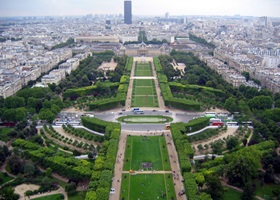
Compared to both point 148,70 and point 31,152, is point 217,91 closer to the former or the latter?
point 148,70

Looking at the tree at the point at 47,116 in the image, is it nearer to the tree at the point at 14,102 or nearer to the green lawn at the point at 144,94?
the tree at the point at 14,102

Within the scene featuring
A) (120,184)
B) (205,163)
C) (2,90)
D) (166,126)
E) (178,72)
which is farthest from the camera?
(178,72)

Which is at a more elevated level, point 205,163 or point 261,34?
point 261,34

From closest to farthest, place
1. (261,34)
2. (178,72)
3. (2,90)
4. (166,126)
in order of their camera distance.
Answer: (166,126) → (2,90) → (178,72) → (261,34)

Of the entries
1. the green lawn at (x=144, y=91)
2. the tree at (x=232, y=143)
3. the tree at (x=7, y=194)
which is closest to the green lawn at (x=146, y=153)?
the tree at (x=232, y=143)

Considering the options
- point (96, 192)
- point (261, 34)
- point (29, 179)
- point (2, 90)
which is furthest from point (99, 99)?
point (261, 34)

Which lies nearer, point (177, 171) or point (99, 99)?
point (177, 171)
